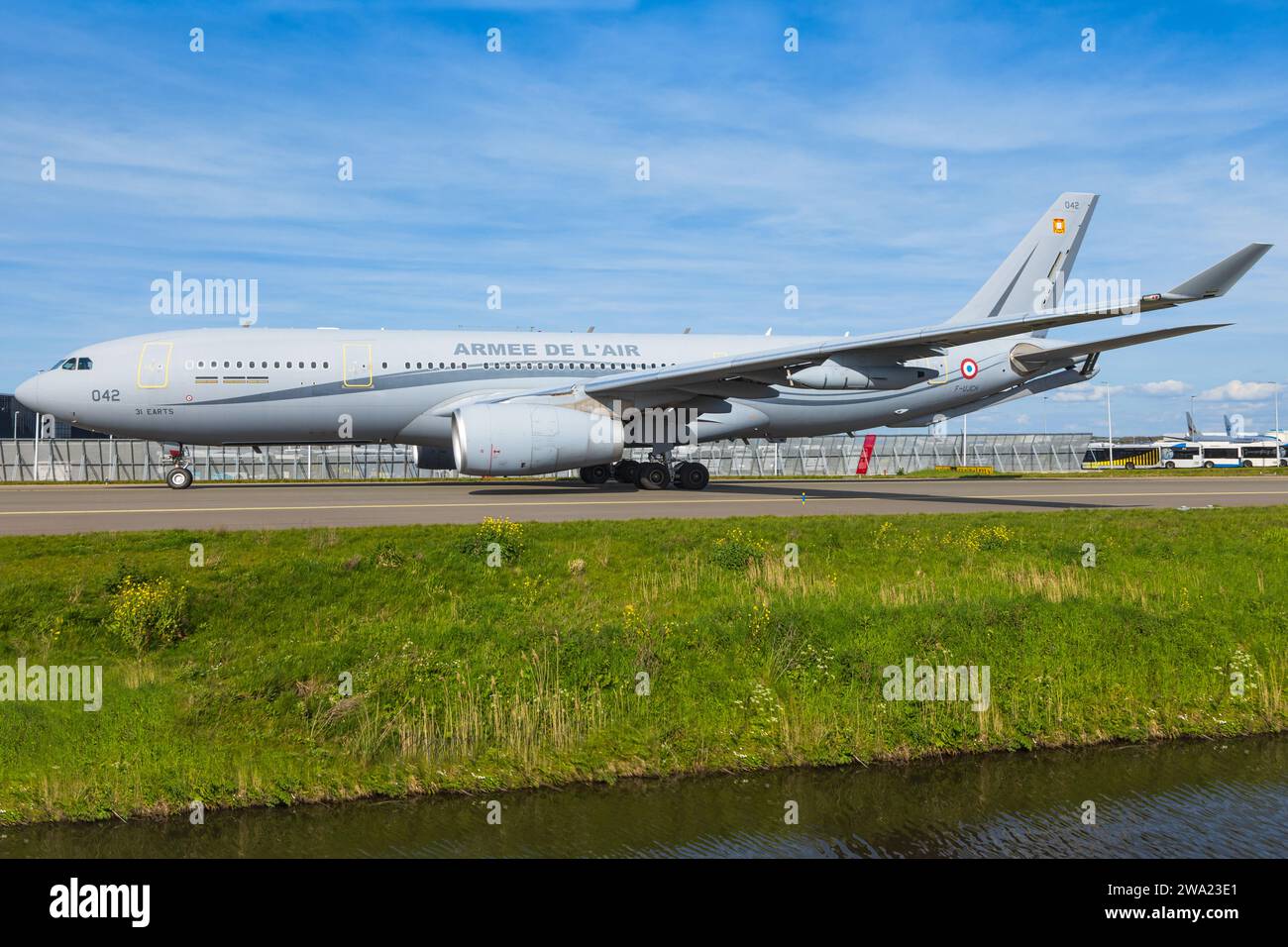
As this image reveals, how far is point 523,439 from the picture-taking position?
2208 cm

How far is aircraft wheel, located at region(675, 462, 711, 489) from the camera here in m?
26.5

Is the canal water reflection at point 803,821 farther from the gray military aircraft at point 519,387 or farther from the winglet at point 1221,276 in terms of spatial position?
the gray military aircraft at point 519,387

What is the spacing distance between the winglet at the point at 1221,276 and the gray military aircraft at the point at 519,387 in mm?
3052

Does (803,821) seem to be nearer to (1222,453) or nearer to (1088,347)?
(1088,347)

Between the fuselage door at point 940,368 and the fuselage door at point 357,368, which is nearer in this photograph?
the fuselage door at point 357,368

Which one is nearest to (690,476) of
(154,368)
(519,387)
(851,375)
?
(519,387)

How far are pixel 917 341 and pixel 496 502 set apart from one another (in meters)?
9.43

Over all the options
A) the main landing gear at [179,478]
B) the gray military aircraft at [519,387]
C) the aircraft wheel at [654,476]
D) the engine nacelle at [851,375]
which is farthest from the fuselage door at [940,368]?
the main landing gear at [179,478]

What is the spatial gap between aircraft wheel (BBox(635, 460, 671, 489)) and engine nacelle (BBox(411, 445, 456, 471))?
5.27 m

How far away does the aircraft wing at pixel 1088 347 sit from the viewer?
20.1 metres

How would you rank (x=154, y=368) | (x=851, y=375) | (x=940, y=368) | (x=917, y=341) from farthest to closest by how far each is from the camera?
(x=940, y=368), (x=154, y=368), (x=851, y=375), (x=917, y=341)

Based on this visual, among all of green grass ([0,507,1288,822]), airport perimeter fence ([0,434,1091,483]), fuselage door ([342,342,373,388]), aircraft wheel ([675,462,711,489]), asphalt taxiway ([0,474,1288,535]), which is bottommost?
green grass ([0,507,1288,822])

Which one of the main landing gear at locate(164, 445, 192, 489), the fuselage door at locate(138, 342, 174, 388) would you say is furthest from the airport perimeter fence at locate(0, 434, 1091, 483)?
the fuselage door at locate(138, 342, 174, 388)

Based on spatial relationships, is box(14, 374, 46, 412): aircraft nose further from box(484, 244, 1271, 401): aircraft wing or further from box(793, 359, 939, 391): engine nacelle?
box(793, 359, 939, 391): engine nacelle
